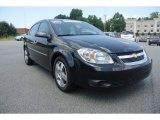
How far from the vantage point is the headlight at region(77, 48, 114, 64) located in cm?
315

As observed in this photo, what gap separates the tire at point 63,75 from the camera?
3.46 m

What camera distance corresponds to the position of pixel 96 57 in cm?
317

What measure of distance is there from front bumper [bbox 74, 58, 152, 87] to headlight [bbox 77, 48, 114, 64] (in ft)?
0.32

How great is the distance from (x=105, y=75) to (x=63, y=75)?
1.00m

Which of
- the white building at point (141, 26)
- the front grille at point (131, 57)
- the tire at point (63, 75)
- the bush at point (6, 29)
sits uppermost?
the white building at point (141, 26)

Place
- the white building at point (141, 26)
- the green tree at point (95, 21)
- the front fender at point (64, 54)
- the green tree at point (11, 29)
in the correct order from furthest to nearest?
the white building at point (141, 26) < the green tree at point (95, 21) < the green tree at point (11, 29) < the front fender at point (64, 54)

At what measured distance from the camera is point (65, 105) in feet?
10.4

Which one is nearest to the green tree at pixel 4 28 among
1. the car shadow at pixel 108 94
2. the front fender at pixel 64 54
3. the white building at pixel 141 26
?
the front fender at pixel 64 54

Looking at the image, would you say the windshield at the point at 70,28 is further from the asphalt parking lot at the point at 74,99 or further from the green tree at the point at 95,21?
the green tree at the point at 95,21

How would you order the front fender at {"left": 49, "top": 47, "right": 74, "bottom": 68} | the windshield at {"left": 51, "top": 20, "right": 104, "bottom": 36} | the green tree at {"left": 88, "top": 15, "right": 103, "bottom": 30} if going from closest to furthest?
the front fender at {"left": 49, "top": 47, "right": 74, "bottom": 68} < the windshield at {"left": 51, "top": 20, "right": 104, "bottom": 36} < the green tree at {"left": 88, "top": 15, "right": 103, "bottom": 30}

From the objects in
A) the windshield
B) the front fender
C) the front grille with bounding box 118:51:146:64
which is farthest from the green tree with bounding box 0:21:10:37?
the front grille with bounding box 118:51:146:64

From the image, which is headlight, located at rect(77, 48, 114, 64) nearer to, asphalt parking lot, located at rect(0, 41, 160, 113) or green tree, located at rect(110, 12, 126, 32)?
asphalt parking lot, located at rect(0, 41, 160, 113)

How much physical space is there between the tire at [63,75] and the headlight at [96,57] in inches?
16.9
